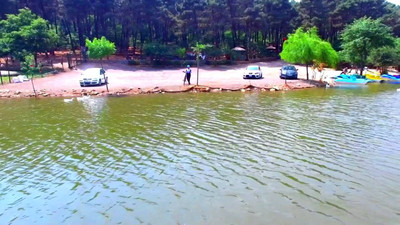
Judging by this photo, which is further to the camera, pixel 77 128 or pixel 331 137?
pixel 77 128

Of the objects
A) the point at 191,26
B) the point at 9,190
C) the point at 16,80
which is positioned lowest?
the point at 9,190

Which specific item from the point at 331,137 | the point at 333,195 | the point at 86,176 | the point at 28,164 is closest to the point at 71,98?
the point at 28,164

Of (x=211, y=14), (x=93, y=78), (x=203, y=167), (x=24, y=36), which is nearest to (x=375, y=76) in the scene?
(x=211, y=14)

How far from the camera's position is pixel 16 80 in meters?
30.6

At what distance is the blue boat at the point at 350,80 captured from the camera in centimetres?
3171

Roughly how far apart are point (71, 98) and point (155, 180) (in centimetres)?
1840

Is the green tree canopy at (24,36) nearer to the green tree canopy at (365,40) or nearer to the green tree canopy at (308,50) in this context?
the green tree canopy at (308,50)

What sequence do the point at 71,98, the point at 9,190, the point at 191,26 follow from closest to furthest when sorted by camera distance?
the point at 9,190 < the point at 71,98 < the point at 191,26

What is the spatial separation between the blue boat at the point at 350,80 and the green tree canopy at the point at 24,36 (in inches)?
1295

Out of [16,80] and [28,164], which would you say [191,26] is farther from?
[28,164]

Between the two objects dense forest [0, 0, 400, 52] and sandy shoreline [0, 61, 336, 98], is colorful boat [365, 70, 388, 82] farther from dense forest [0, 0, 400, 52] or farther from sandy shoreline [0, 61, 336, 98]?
dense forest [0, 0, 400, 52]

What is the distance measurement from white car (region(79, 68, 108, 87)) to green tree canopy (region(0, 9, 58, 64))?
12274 mm

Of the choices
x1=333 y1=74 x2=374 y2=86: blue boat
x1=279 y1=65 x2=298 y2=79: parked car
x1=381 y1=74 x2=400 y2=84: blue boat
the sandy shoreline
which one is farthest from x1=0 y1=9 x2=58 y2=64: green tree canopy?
x1=381 y1=74 x2=400 y2=84: blue boat

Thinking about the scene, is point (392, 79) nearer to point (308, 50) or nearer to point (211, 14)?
point (308, 50)
